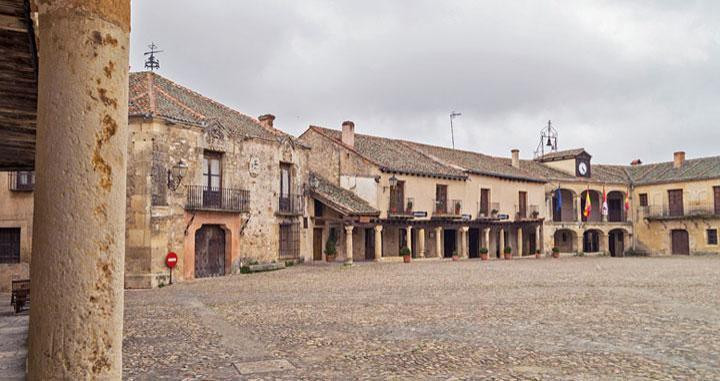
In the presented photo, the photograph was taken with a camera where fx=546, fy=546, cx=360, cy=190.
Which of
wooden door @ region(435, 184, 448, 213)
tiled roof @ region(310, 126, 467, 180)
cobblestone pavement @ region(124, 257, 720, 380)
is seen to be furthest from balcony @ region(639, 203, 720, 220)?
cobblestone pavement @ region(124, 257, 720, 380)

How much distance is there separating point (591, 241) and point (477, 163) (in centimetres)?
1330

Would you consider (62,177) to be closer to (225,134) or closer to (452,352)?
(452,352)

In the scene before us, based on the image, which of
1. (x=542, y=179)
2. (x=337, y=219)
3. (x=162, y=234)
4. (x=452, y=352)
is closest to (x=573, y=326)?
(x=452, y=352)

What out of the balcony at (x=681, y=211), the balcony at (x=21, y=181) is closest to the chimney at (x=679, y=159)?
the balcony at (x=681, y=211)

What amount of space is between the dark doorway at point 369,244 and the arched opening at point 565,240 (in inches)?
658

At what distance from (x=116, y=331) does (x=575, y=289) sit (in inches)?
529

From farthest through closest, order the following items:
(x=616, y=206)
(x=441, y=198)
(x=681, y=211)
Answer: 1. (x=616, y=206)
2. (x=681, y=211)
3. (x=441, y=198)

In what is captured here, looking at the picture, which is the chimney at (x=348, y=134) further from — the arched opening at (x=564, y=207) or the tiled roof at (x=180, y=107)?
the arched opening at (x=564, y=207)

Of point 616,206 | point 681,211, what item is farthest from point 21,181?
point 616,206

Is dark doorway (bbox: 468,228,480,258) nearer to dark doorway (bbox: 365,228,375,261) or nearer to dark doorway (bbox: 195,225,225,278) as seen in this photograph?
dark doorway (bbox: 365,228,375,261)

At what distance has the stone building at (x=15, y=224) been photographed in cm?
1552

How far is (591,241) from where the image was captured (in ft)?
138

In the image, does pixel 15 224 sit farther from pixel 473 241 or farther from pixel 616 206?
pixel 616 206

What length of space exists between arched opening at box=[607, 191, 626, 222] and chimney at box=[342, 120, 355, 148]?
23.8m
